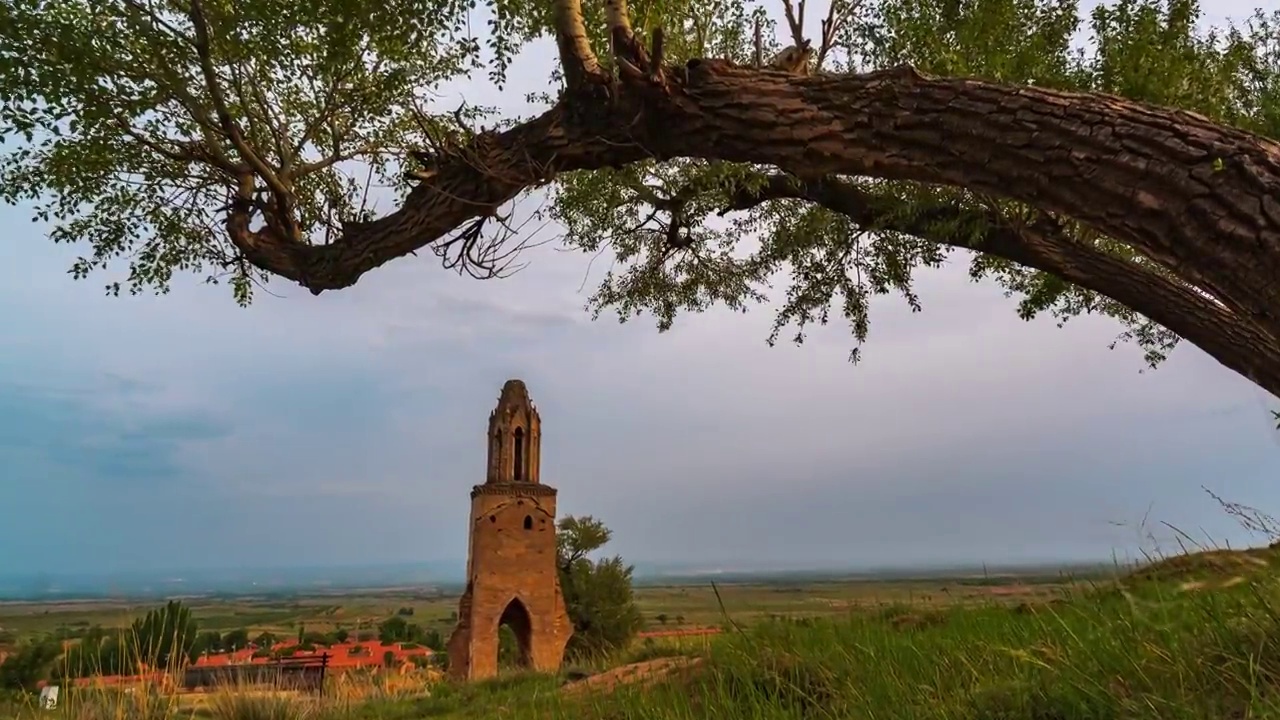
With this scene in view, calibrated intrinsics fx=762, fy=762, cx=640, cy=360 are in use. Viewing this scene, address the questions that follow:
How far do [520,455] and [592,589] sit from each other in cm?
691

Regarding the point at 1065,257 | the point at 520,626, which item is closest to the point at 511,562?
the point at 520,626

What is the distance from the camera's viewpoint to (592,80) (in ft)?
12.8

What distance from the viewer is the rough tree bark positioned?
2584 mm

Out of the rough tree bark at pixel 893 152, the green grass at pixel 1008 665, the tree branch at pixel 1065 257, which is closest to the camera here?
the green grass at pixel 1008 665

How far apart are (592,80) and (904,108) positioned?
1.55 m

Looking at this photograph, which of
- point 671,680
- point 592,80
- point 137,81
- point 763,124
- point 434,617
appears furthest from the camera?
point 434,617

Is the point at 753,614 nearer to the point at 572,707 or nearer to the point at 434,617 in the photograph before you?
the point at 572,707

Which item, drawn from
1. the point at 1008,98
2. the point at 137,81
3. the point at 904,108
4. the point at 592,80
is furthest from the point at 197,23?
the point at 1008,98

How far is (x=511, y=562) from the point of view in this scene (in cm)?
2409

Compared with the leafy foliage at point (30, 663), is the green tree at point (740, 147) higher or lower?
higher

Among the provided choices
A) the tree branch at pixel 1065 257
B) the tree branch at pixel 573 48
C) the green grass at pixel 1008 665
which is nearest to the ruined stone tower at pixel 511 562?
the tree branch at pixel 1065 257

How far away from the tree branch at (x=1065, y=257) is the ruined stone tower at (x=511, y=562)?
19.2 m

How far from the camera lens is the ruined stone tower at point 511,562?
76.9 ft

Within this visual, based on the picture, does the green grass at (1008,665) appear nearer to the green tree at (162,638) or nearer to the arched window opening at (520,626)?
the green tree at (162,638)
